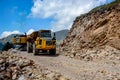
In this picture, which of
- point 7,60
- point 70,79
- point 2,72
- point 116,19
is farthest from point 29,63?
point 116,19

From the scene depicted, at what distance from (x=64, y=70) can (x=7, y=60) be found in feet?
30.9

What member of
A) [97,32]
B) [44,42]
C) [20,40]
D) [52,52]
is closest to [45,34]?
[44,42]

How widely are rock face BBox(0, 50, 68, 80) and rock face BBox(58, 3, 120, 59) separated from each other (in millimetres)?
6742

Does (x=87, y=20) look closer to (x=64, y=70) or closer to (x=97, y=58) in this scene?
(x=97, y=58)

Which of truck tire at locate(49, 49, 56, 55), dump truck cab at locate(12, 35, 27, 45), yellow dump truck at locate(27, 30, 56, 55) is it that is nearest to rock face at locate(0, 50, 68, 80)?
yellow dump truck at locate(27, 30, 56, 55)

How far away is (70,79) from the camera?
17.4 meters

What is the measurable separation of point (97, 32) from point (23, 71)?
1109 centimetres

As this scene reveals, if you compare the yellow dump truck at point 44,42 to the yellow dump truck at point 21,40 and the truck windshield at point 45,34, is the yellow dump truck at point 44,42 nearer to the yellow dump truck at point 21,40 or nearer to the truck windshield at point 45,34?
the truck windshield at point 45,34

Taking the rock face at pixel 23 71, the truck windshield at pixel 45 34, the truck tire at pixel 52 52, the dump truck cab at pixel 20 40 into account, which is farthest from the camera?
the dump truck cab at pixel 20 40

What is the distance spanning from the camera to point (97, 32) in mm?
30656

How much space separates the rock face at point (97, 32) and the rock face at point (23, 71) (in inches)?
265

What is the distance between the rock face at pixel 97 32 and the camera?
28.5 m

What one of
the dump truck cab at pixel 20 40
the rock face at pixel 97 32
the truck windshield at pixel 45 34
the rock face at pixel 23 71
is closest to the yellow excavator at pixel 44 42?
the truck windshield at pixel 45 34

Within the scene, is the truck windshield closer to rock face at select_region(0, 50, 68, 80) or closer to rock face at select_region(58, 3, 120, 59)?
rock face at select_region(58, 3, 120, 59)
